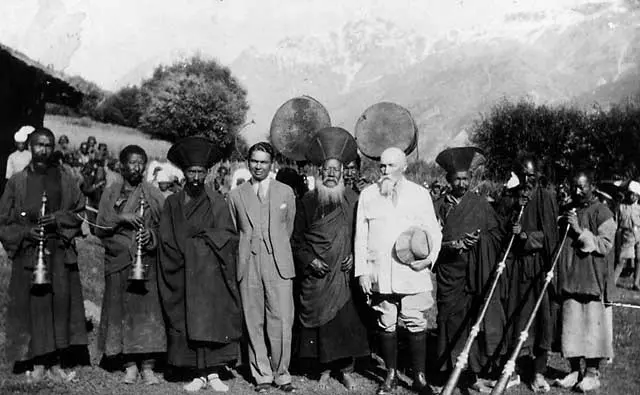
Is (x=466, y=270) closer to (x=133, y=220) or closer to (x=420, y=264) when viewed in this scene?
(x=420, y=264)

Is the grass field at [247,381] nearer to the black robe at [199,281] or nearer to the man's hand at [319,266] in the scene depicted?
the black robe at [199,281]

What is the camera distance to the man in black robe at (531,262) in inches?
296

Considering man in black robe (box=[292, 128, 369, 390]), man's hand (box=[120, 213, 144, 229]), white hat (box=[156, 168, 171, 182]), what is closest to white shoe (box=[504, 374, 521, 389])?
man in black robe (box=[292, 128, 369, 390])

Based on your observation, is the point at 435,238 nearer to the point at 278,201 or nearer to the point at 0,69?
the point at 278,201

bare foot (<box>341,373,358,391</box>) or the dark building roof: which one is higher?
the dark building roof

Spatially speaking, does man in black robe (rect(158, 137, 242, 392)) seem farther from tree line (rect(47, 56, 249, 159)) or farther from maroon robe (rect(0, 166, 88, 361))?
tree line (rect(47, 56, 249, 159))

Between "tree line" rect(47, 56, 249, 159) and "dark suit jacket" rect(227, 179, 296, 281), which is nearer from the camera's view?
"dark suit jacket" rect(227, 179, 296, 281)

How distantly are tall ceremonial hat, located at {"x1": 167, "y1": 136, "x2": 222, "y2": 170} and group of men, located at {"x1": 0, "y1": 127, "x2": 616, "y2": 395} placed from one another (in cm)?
1

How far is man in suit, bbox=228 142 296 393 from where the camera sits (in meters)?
7.51

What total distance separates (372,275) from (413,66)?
117m

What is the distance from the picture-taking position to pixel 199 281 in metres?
7.35

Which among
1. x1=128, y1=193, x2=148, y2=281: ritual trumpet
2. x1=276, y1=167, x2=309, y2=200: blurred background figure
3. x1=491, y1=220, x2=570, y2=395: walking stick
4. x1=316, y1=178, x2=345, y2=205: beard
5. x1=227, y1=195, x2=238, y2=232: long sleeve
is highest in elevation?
x1=276, y1=167, x2=309, y2=200: blurred background figure

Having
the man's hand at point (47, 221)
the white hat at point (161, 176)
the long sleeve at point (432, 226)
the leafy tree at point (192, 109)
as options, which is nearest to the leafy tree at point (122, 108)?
the leafy tree at point (192, 109)

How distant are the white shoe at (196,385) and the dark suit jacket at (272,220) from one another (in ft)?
3.60
